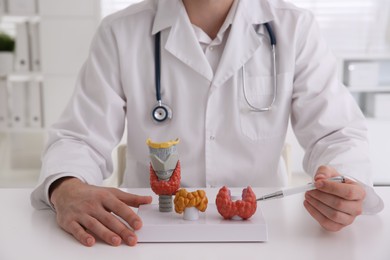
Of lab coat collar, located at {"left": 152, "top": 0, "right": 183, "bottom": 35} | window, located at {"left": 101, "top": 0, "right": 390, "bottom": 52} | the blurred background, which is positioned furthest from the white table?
window, located at {"left": 101, "top": 0, "right": 390, "bottom": 52}

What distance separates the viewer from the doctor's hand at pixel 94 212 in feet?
3.30

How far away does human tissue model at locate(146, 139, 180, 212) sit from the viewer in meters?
1.07

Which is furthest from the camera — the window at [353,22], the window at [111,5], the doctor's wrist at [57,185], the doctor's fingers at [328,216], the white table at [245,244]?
the window at [353,22]

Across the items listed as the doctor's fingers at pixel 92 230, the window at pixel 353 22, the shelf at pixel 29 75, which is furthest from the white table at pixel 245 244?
the window at pixel 353 22

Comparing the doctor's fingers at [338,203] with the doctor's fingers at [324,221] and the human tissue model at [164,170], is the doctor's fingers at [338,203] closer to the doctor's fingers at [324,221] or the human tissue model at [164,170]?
the doctor's fingers at [324,221]

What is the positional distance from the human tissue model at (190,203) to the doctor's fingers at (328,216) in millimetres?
219

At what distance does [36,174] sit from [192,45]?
8.10 feet

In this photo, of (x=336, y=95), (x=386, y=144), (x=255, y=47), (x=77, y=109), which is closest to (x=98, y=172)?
(x=77, y=109)

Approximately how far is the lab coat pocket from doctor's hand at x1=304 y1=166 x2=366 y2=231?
18.6 inches

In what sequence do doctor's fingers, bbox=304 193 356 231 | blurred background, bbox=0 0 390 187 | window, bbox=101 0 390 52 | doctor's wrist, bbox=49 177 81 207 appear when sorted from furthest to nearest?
window, bbox=101 0 390 52, blurred background, bbox=0 0 390 187, doctor's wrist, bbox=49 177 81 207, doctor's fingers, bbox=304 193 356 231

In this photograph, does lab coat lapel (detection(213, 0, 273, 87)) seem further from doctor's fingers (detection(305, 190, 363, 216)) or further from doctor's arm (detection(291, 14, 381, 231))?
doctor's fingers (detection(305, 190, 363, 216))

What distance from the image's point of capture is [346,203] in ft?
3.49

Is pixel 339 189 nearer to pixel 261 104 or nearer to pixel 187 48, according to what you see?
pixel 261 104

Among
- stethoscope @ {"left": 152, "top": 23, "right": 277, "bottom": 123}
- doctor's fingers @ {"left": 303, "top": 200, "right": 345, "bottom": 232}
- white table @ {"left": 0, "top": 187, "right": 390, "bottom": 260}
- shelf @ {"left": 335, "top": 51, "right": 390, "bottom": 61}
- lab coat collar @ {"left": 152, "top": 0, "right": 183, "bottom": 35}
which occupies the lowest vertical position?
shelf @ {"left": 335, "top": 51, "right": 390, "bottom": 61}
